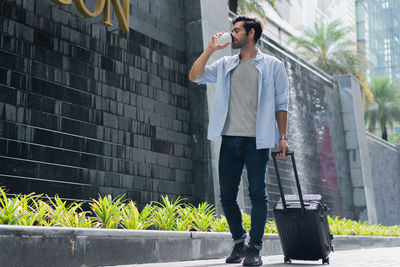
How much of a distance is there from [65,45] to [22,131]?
4.89ft

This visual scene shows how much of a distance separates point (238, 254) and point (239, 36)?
1.90m

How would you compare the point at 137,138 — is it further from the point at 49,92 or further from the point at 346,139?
the point at 346,139

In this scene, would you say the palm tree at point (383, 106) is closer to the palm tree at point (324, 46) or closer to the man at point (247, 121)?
the palm tree at point (324, 46)

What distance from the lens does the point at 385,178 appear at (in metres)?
23.8

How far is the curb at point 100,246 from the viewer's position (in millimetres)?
3719

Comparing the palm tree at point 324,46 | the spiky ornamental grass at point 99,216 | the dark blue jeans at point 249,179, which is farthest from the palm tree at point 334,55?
the dark blue jeans at point 249,179

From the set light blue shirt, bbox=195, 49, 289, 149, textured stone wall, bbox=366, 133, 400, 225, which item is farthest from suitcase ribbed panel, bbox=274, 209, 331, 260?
textured stone wall, bbox=366, 133, 400, 225

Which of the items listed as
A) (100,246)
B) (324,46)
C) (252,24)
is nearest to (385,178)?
(324,46)

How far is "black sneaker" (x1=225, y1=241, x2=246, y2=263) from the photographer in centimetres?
477

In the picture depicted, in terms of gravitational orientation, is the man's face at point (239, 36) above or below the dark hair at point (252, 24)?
below

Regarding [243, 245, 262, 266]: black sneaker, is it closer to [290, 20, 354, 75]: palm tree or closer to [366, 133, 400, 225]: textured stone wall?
[366, 133, 400, 225]: textured stone wall

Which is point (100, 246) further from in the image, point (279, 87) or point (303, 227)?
point (279, 87)

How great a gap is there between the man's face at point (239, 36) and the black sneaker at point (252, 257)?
1.74 meters

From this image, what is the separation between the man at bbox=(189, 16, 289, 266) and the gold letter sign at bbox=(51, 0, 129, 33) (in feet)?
11.0
